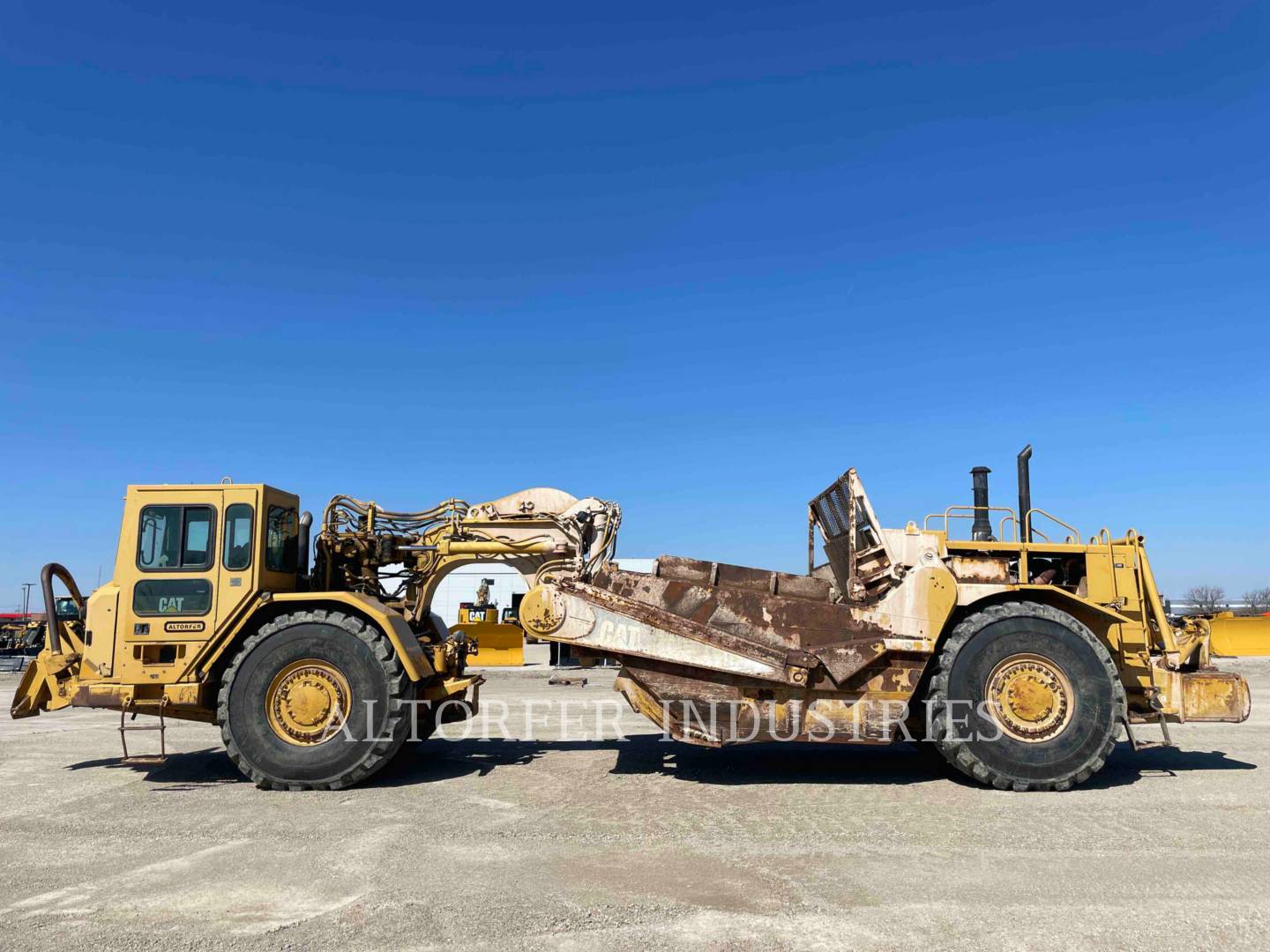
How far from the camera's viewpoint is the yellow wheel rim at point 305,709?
7.95 metres

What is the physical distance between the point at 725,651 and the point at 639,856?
8.04 ft

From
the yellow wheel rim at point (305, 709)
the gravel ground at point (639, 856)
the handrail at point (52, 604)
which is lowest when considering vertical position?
the gravel ground at point (639, 856)

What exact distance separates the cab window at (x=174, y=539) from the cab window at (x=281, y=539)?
1.72ft

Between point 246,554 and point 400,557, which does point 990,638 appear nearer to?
point 400,557

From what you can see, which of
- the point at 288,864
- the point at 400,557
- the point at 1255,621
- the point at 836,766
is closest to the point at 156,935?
the point at 288,864

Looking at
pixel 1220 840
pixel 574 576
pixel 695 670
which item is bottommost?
pixel 1220 840

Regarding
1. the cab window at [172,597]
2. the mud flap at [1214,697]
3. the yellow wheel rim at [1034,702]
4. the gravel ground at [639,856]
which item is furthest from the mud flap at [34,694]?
the mud flap at [1214,697]

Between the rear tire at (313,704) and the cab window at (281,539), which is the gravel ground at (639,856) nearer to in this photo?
the rear tire at (313,704)

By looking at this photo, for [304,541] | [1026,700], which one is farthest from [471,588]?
[1026,700]

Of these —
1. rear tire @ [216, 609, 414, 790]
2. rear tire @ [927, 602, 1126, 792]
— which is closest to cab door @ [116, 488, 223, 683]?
rear tire @ [216, 609, 414, 790]

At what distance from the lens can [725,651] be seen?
7.88m

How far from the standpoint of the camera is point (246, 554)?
324 inches

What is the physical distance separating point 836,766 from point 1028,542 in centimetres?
300

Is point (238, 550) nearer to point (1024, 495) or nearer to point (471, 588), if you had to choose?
Result: point (1024, 495)
